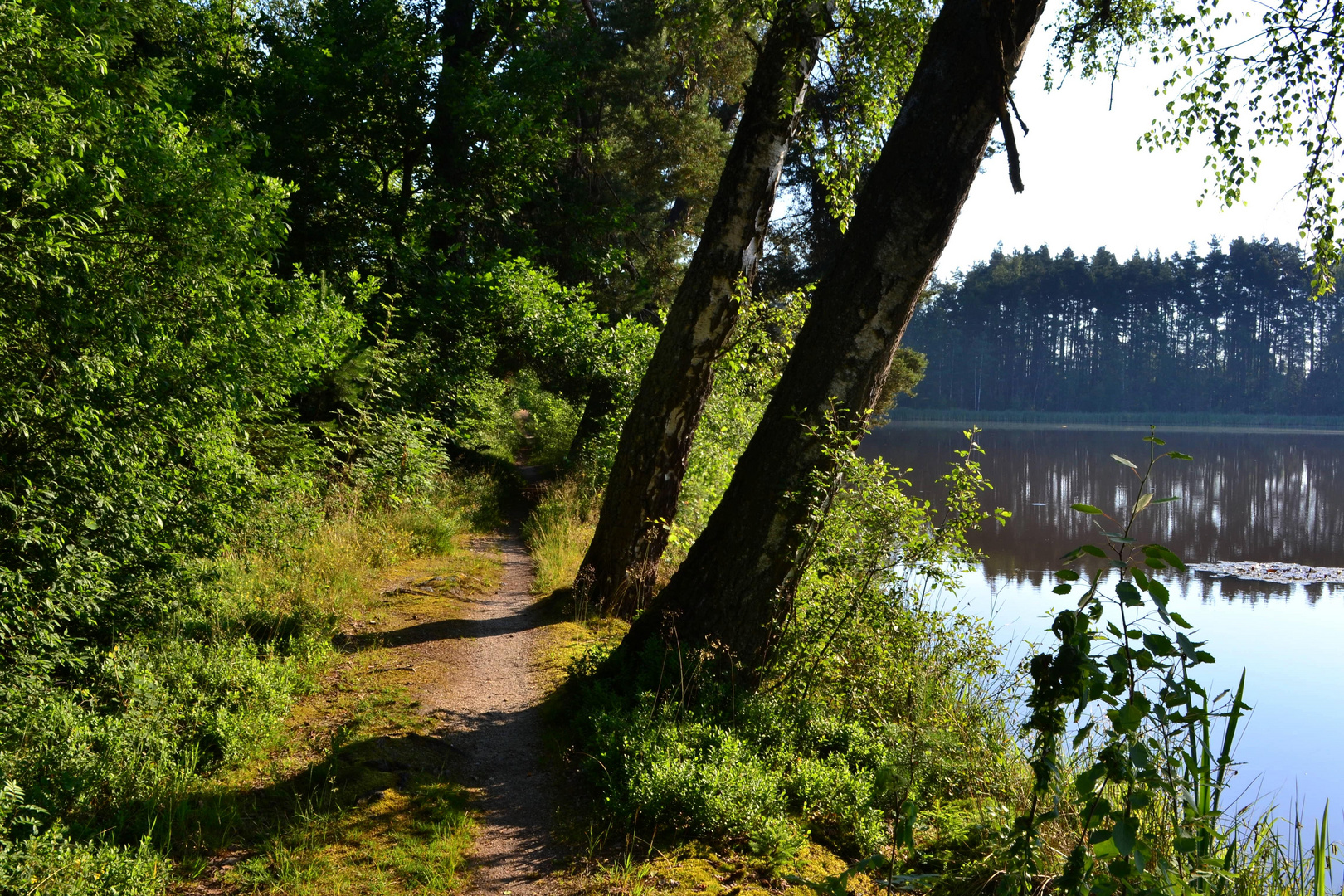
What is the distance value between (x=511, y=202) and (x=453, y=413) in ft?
14.3

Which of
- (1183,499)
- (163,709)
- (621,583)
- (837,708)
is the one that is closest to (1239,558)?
Result: (1183,499)

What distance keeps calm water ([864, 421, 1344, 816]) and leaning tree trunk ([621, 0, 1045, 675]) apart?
64.6 inches

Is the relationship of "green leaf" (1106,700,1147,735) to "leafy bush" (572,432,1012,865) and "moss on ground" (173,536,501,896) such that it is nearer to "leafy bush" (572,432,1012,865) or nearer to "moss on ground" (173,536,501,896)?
"leafy bush" (572,432,1012,865)

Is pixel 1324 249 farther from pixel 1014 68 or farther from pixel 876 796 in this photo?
pixel 876 796

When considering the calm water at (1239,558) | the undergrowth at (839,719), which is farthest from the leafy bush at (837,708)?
the calm water at (1239,558)

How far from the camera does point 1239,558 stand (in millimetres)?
16547

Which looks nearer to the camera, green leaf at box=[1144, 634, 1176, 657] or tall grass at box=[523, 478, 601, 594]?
green leaf at box=[1144, 634, 1176, 657]

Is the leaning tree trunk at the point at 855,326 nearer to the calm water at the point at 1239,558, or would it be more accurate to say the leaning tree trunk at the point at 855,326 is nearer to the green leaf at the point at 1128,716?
the calm water at the point at 1239,558

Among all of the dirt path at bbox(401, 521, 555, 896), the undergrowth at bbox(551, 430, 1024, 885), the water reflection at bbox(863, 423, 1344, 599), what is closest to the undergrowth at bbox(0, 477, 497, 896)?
the dirt path at bbox(401, 521, 555, 896)

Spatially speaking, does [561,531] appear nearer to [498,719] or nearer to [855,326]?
[498,719]

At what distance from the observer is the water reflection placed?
55.1 ft

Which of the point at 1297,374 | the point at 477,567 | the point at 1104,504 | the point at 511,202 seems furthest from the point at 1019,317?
the point at 477,567

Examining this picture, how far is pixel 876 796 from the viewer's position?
13.5ft

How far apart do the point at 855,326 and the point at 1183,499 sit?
19.5 meters
